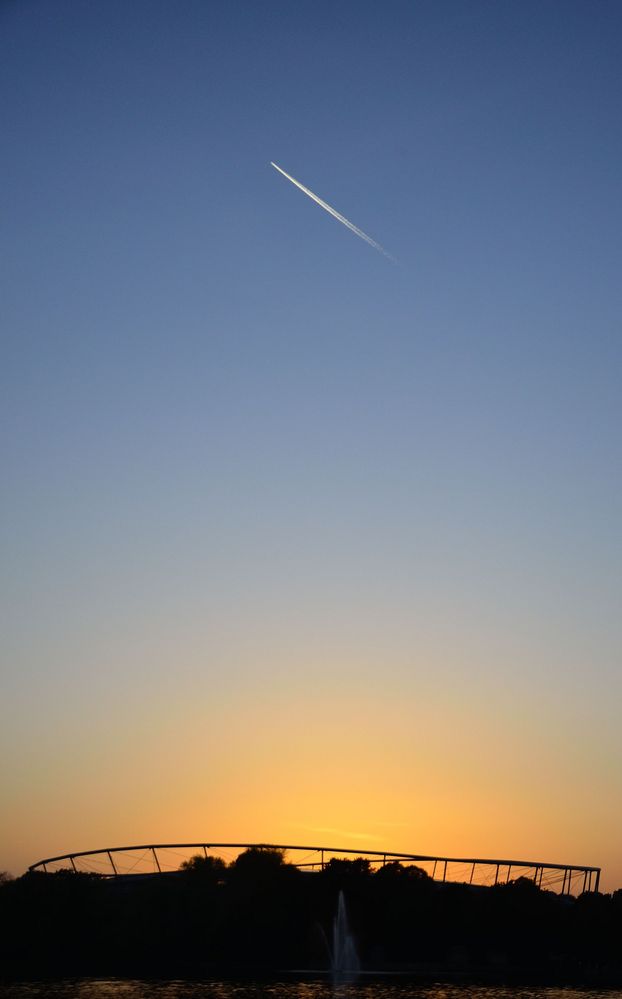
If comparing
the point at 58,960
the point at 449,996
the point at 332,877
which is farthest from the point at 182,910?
the point at 449,996

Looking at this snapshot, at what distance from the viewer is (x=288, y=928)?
383ft

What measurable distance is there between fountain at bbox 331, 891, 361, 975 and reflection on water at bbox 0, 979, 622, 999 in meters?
12.3

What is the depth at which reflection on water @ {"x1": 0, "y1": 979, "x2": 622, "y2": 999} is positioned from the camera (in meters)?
81.4

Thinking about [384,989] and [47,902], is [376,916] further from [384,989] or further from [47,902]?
[47,902]

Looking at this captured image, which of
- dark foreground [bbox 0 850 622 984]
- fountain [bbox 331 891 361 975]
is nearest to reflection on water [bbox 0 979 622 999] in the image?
dark foreground [bbox 0 850 622 984]

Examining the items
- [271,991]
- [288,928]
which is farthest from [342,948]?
[271,991]

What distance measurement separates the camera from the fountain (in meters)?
115

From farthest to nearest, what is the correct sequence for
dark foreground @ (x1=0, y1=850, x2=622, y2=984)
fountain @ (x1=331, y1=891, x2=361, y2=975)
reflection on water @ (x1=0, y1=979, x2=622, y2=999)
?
fountain @ (x1=331, y1=891, x2=361, y2=975) → dark foreground @ (x1=0, y1=850, x2=622, y2=984) → reflection on water @ (x1=0, y1=979, x2=622, y2=999)

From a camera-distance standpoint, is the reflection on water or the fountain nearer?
the reflection on water

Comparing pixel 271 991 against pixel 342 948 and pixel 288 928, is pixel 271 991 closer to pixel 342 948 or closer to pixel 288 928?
pixel 288 928

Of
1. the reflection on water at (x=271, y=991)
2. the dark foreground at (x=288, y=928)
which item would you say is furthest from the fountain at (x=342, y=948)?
the reflection on water at (x=271, y=991)

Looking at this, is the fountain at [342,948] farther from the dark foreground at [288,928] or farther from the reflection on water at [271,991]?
the reflection on water at [271,991]

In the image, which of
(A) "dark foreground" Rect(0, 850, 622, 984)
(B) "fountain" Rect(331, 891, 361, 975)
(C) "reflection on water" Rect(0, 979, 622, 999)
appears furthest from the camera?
(B) "fountain" Rect(331, 891, 361, 975)

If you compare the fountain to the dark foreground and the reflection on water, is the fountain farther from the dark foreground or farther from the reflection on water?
the reflection on water
